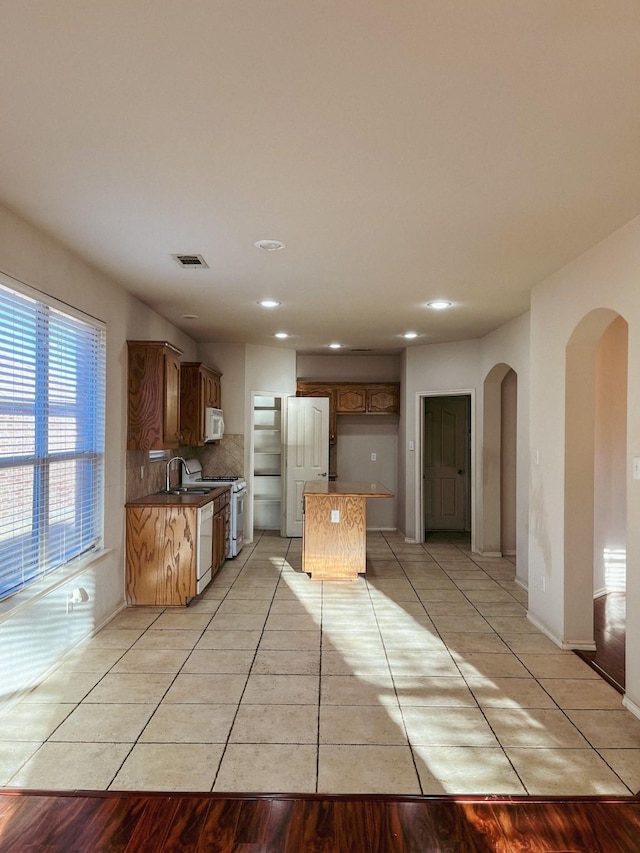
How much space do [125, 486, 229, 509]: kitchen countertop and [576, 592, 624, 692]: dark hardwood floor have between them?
10.2 ft

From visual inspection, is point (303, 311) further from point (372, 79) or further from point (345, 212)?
point (372, 79)

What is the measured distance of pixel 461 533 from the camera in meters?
8.56

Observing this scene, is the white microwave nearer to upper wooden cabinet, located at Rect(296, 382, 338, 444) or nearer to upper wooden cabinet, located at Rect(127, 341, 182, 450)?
upper wooden cabinet, located at Rect(127, 341, 182, 450)

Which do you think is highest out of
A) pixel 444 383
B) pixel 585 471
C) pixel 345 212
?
pixel 345 212

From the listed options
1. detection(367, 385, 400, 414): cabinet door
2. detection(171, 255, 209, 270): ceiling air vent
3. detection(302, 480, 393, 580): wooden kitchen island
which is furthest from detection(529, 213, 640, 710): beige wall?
detection(367, 385, 400, 414): cabinet door

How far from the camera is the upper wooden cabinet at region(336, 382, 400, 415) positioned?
8539 mm

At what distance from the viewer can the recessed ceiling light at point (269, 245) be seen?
3.53 m

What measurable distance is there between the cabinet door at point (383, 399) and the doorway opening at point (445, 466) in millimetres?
567

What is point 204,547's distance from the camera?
5152 mm

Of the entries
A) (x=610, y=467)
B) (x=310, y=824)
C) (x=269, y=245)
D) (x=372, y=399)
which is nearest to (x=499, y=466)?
(x=610, y=467)

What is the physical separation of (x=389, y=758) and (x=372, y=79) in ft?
8.79

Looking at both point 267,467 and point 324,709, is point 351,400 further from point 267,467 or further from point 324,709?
point 324,709

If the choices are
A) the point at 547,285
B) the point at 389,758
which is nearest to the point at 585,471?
the point at 547,285

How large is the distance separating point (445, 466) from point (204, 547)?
184 inches
